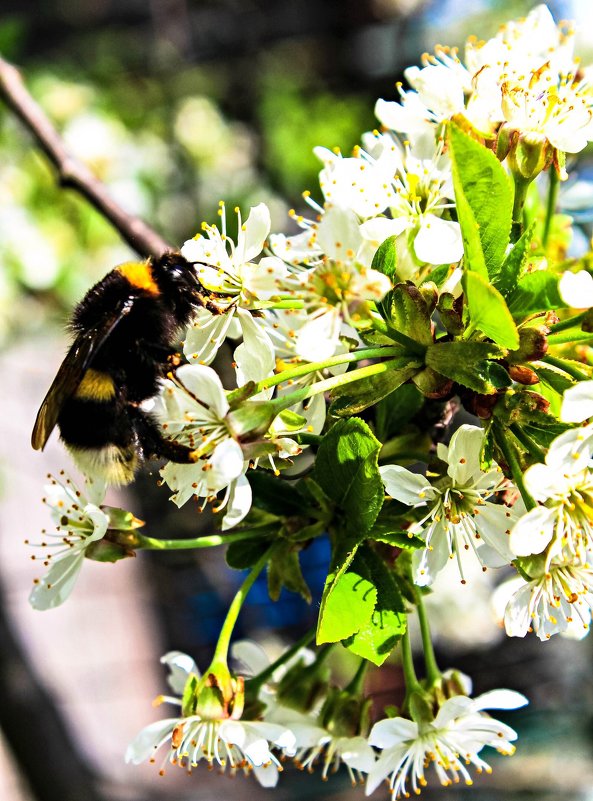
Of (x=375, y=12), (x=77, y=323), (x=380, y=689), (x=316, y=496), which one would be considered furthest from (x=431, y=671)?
(x=375, y=12)

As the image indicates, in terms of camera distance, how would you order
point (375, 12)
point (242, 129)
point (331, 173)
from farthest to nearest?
1. point (375, 12)
2. point (242, 129)
3. point (331, 173)

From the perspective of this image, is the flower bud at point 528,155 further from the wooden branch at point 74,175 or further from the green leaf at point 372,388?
the wooden branch at point 74,175

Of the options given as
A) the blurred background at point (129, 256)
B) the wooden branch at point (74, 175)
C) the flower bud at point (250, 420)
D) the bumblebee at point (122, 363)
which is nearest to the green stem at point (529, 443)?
the flower bud at point (250, 420)

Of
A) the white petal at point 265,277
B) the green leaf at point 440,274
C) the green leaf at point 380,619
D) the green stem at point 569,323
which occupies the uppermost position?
the white petal at point 265,277

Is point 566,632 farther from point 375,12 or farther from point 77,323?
point 375,12

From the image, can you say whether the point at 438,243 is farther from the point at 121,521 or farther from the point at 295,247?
the point at 121,521
